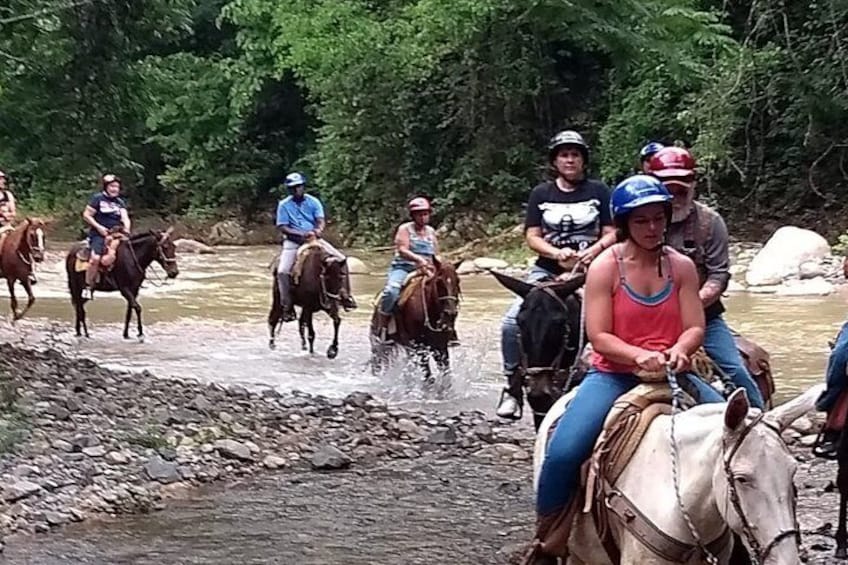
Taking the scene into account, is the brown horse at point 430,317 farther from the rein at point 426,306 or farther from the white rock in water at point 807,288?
the white rock in water at point 807,288

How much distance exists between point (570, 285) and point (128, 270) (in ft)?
41.4

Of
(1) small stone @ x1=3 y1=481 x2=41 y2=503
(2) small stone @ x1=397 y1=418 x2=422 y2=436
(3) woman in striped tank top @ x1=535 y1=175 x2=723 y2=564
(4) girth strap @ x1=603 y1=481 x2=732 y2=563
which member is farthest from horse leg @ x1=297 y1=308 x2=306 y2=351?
(4) girth strap @ x1=603 y1=481 x2=732 y2=563

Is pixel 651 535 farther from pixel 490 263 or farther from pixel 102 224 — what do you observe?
pixel 490 263

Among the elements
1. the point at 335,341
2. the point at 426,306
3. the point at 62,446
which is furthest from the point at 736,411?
the point at 335,341

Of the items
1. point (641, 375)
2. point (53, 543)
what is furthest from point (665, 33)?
point (641, 375)

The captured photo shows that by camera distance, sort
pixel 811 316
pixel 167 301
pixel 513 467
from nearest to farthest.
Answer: pixel 513 467, pixel 811 316, pixel 167 301

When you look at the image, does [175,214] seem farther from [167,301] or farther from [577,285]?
[577,285]

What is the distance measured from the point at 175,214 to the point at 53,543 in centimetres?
3731

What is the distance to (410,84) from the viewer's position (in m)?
35.9

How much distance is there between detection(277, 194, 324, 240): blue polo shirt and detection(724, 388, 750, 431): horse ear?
545 inches

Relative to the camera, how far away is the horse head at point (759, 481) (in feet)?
13.3

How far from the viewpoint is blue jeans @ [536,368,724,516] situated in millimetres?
5242

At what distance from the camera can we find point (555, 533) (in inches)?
215

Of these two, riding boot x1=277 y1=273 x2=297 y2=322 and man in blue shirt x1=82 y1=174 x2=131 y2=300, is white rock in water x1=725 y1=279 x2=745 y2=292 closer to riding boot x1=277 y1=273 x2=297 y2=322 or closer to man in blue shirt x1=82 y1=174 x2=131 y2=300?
riding boot x1=277 y1=273 x2=297 y2=322
